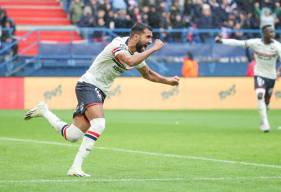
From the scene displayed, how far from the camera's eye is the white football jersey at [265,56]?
805 inches

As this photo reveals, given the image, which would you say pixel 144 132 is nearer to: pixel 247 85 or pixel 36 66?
pixel 247 85

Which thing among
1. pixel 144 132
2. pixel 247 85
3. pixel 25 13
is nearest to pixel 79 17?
pixel 25 13

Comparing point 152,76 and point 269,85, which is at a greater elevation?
point 152,76

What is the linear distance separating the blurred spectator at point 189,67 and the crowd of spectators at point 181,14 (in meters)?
2.12

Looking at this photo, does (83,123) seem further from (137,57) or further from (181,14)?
(181,14)

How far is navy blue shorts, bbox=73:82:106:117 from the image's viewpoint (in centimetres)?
1195

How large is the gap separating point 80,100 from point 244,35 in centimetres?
2484

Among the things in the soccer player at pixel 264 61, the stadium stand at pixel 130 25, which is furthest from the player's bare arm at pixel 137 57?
the stadium stand at pixel 130 25

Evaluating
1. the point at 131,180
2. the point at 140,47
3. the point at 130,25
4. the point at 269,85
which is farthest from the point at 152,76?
Result: the point at 130,25

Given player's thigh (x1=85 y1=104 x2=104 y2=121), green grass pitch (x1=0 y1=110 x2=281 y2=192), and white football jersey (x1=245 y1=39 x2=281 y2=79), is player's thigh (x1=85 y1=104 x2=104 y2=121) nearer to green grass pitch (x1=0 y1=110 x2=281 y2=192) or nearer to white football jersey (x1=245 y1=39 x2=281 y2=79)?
green grass pitch (x1=0 y1=110 x2=281 y2=192)

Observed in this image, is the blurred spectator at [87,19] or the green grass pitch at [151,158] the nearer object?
the green grass pitch at [151,158]

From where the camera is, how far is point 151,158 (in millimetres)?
13961

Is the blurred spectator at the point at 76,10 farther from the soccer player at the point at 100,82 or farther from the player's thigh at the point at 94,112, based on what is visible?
the player's thigh at the point at 94,112

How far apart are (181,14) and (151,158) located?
23.0 m
